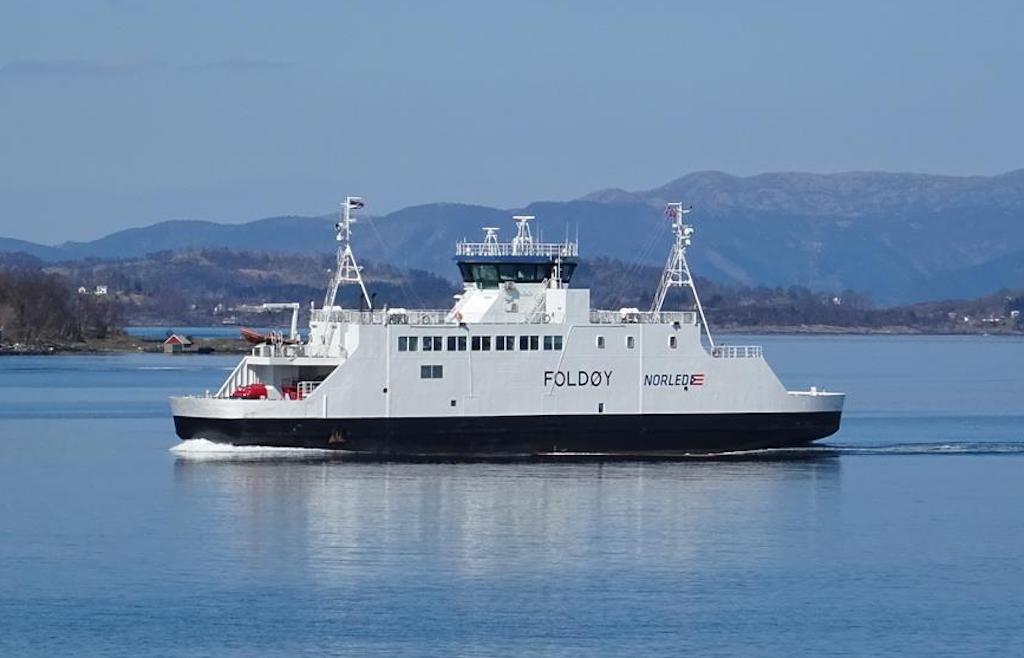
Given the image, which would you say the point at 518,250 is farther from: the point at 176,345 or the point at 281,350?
the point at 176,345

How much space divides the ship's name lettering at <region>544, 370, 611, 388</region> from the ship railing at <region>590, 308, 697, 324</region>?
1304 millimetres

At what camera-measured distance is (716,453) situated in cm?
4534

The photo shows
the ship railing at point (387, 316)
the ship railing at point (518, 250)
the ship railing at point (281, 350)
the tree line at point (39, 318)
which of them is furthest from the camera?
the tree line at point (39, 318)

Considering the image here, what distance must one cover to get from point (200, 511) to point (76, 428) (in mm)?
20568

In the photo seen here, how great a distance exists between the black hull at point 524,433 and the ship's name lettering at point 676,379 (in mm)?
748

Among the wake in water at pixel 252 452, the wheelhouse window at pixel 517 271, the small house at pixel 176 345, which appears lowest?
the wake in water at pixel 252 452

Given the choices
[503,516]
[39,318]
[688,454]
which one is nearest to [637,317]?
[688,454]

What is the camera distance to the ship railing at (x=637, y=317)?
4488cm

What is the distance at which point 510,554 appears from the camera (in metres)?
32.4

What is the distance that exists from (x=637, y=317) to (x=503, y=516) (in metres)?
10.2

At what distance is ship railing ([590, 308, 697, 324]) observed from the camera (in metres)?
44.9

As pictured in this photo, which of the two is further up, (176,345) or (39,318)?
(39,318)

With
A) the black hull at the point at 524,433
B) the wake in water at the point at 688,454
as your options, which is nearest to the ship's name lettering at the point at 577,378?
the black hull at the point at 524,433

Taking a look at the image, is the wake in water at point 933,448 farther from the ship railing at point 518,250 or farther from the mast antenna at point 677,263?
the ship railing at point 518,250
